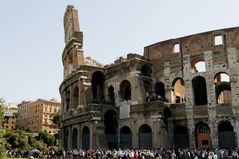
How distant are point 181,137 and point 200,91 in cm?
499

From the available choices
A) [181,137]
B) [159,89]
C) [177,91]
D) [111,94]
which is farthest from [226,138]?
[111,94]

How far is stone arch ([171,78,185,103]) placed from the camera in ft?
109

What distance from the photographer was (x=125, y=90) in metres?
36.0

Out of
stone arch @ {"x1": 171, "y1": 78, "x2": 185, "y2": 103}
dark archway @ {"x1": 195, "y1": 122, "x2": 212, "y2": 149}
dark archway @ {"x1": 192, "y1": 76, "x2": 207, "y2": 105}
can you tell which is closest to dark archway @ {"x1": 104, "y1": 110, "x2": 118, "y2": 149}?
stone arch @ {"x1": 171, "y1": 78, "x2": 185, "y2": 103}

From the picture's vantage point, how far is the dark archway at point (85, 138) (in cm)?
3363

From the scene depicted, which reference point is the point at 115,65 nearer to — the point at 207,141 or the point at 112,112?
the point at 112,112

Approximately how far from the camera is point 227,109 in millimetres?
29531

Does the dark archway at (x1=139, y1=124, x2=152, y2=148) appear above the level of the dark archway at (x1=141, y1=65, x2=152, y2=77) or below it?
below

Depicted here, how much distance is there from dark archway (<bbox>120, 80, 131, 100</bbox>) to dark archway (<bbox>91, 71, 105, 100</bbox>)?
3.03 m

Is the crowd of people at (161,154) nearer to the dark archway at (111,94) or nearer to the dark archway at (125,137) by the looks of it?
the dark archway at (125,137)

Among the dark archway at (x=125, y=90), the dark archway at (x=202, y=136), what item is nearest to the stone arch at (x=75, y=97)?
the dark archway at (x=125, y=90)

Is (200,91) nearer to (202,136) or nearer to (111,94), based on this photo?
(202,136)

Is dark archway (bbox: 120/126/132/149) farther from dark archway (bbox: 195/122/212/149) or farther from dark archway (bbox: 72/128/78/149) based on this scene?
dark archway (bbox: 195/122/212/149)

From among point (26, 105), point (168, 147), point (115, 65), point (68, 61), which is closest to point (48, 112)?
point (26, 105)
